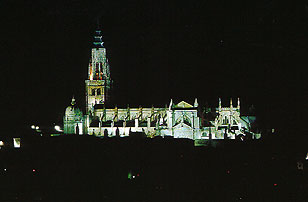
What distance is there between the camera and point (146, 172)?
2833 cm

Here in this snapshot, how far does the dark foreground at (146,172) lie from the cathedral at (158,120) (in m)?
11.6

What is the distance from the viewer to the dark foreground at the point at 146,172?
25359 mm

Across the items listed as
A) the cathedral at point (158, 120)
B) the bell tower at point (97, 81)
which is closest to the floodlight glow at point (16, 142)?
the cathedral at point (158, 120)

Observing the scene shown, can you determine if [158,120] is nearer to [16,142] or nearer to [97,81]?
[97,81]

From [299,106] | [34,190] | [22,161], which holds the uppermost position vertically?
[299,106]

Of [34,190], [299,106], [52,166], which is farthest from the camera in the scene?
[299,106]

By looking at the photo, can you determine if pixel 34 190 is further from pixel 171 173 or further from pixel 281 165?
pixel 281 165

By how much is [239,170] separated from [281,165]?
3.34 meters

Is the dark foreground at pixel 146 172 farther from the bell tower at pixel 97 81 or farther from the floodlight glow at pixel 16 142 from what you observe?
the bell tower at pixel 97 81

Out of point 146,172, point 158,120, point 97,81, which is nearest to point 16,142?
point 146,172

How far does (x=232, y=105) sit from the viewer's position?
5041 cm

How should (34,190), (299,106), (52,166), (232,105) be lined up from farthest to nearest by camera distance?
1. (232,105)
2. (299,106)
3. (52,166)
4. (34,190)

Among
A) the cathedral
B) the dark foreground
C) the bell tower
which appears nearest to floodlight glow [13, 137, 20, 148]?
the dark foreground

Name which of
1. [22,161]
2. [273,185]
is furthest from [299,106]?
[22,161]
